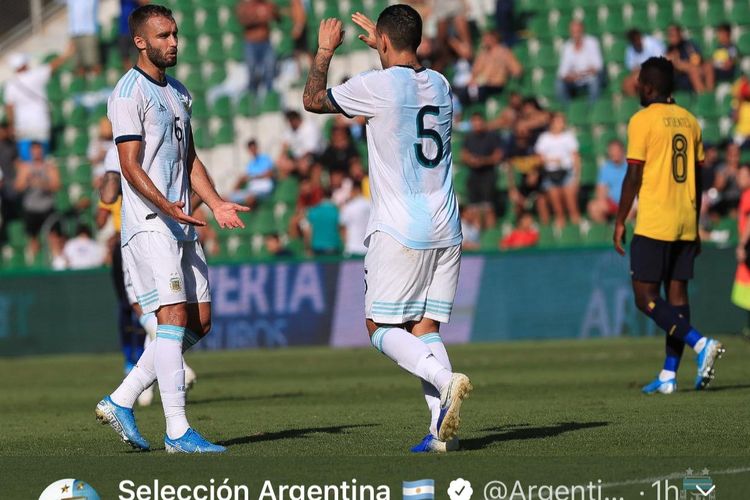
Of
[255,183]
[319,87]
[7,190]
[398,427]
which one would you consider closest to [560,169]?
[255,183]

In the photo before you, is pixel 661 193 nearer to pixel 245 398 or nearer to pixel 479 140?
pixel 245 398

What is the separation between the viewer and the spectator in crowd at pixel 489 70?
2336 cm

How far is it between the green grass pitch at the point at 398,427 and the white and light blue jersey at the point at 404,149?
4.04 feet

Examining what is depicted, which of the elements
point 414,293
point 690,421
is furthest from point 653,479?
point 690,421

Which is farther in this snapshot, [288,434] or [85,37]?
[85,37]

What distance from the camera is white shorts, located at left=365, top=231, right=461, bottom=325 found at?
25.6ft

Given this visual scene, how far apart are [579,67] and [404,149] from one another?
15770 mm

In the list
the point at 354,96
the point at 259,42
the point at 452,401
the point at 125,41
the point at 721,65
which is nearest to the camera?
the point at 452,401

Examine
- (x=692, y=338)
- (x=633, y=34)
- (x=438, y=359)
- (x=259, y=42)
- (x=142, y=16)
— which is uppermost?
(x=259, y=42)

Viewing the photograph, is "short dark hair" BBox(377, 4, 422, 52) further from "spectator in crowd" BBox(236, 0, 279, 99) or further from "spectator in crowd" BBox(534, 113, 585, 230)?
"spectator in crowd" BBox(236, 0, 279, 99)

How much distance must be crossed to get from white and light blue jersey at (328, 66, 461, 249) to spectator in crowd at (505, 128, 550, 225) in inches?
541

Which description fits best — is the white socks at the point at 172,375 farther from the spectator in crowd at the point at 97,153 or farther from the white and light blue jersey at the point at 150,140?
the spectator in crowd at the point at 97,153

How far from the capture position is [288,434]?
902 cm

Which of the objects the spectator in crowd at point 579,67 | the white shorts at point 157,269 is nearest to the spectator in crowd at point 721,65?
the spectator in crowd at point 579,67
